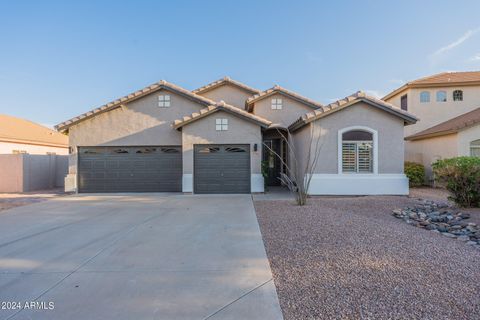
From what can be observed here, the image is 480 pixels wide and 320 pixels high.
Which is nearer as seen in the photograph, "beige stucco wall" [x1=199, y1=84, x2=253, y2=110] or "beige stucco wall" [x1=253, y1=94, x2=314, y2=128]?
"beige stucco wall" [x1=253, y1=94, x2=314, y2=128]

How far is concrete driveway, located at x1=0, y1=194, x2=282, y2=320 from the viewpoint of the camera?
128 inches

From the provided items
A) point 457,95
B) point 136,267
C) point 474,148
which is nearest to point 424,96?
point 457,95

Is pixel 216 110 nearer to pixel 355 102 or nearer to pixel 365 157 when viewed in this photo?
pixel 355 102

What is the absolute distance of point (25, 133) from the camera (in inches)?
771

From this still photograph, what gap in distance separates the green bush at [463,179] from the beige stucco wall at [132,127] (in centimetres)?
1136

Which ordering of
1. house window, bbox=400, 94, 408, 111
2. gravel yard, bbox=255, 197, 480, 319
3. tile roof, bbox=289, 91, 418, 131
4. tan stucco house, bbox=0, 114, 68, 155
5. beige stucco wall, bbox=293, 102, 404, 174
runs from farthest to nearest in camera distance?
house window, bbox=400, 94, 408, 111 → tan stucco house, bbox=0, 114, 68, 155 → beige stucco wall, bbox=293, 102, 404, 174 → tile roof, bbox=289, 91, 418, 131 → gravel yard, bbox=255, 197, 480, 319

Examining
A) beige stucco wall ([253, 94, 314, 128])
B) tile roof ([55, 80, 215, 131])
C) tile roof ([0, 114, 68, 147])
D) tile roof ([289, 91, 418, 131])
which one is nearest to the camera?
tile roof ([289, 91, 418, 131])

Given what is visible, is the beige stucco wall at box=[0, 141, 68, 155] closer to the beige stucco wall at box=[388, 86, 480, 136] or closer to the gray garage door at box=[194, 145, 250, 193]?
the gray garage door at box=[194, 145, 250, 193]

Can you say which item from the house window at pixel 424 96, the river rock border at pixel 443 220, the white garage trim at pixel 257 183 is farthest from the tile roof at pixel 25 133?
the house window at pixel 424 96

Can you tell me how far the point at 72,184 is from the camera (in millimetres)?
13539

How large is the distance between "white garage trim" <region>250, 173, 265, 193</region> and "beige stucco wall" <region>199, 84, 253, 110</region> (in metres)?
7.04

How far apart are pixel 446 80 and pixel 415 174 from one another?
29.5 ft

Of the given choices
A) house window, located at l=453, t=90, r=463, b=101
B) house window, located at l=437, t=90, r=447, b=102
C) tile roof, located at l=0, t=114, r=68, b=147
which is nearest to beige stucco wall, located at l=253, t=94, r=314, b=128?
house window, located at l=437, t=90, r=447, b=102

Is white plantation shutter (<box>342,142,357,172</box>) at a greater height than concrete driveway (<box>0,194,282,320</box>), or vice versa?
white plantation shutter (<box>342,142,357,172</box>)
